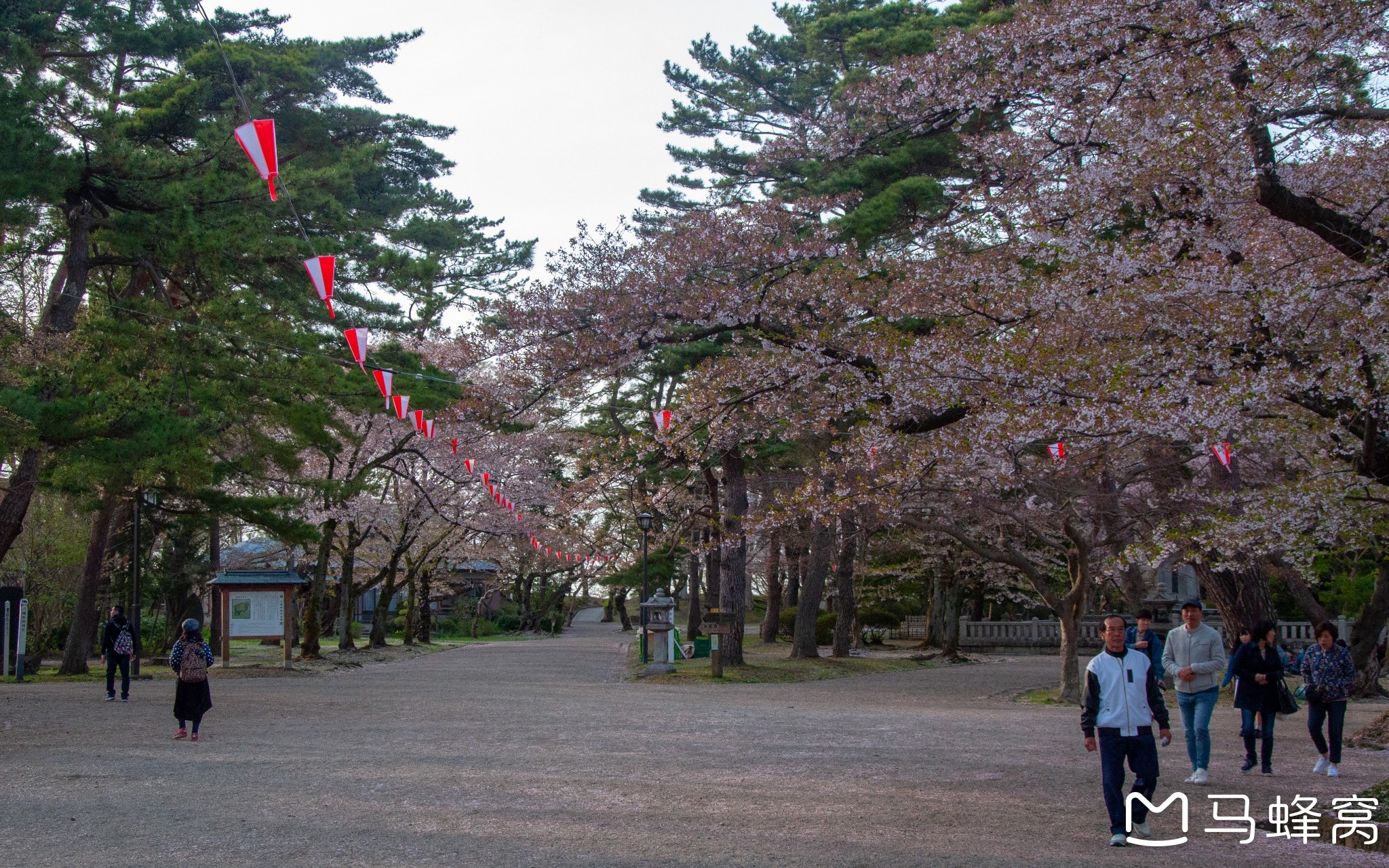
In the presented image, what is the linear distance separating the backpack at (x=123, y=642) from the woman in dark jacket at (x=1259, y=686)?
14557 mm

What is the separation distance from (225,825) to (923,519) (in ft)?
43.0

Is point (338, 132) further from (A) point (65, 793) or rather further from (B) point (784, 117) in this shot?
(A) point (65, 793)

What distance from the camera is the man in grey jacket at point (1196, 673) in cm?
827

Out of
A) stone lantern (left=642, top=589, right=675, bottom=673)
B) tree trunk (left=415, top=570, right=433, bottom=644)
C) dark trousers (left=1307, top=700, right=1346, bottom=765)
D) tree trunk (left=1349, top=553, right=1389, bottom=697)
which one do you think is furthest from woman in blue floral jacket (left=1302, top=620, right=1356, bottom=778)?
tree trunk (left=415, top=570, right=433, bottom=644)

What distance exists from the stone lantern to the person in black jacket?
33.8ft

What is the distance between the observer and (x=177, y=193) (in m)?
14.1

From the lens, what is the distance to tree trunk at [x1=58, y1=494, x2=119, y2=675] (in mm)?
20438

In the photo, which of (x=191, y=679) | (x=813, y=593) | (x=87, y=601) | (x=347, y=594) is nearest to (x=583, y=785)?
(x=191, y=679)

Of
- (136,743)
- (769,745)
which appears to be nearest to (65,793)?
(136,743)

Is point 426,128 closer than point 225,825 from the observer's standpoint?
No

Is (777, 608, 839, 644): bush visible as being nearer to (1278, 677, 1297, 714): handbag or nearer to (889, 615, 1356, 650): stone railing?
(889, 615, 1356, 650): stone railing

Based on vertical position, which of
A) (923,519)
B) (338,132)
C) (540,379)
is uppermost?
(338,132)

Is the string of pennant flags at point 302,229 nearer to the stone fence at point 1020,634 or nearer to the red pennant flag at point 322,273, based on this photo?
the red pennant flag at point 322,273

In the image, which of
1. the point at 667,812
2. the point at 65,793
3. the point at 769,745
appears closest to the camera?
the point at 667,812
